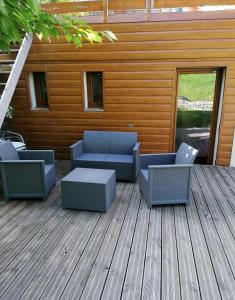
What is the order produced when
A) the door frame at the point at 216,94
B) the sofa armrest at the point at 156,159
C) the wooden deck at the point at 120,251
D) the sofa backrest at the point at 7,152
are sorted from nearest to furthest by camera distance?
the wooden deck at the point at 120,251
the sofa backrest at the point at 7,152
the sofa armrest at the point at 156,159
the door frame at the point at 216,94

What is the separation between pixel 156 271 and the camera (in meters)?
2.09

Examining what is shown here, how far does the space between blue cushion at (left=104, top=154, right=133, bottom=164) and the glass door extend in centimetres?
136

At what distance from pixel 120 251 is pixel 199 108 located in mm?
3527

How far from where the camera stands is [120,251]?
2.37 m

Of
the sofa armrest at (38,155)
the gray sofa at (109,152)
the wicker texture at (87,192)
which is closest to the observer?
the wicker texture at (87,192)

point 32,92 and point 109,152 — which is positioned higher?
point 32,92

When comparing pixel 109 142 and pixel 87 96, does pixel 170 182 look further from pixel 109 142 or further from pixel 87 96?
pixel 87 96

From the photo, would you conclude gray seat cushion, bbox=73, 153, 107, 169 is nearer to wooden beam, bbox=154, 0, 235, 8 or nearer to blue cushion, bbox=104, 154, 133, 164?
blue cushion, bbox=104, 154, 133, 164

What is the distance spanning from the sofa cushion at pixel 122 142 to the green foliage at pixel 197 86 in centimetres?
139

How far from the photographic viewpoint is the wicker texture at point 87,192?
118 inches

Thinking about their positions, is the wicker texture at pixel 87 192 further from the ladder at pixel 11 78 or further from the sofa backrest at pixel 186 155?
the ladder at pixel 11 78

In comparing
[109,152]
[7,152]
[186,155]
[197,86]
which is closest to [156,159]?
[186,155]

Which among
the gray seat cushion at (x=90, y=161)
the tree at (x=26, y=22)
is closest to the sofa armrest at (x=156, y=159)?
the gray seat cushion at (x=90, y=161)

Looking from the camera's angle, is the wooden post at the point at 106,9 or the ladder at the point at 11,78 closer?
the ladder at the point at 11,78
